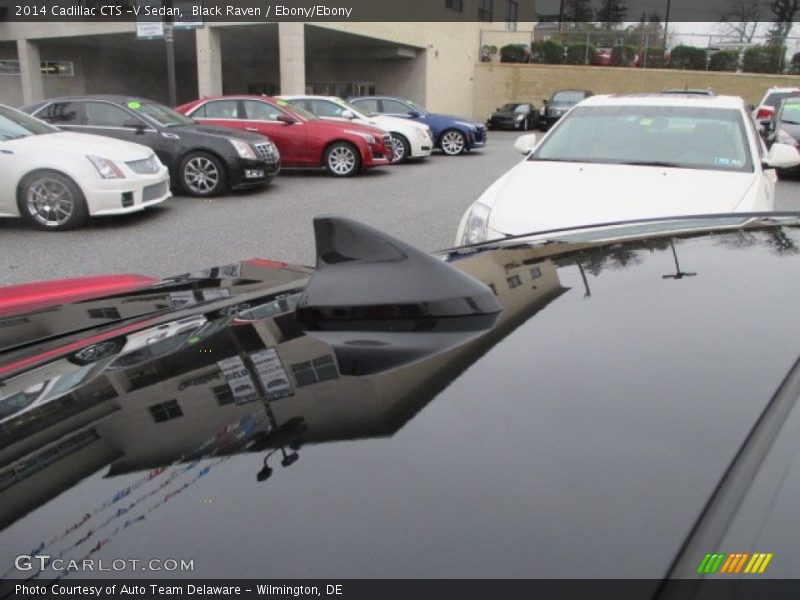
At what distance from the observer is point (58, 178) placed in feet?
24.7

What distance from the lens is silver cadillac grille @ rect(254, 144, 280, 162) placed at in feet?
A: 34.2

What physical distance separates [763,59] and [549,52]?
10.7 meters

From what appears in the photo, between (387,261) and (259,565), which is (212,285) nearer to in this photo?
(387,261)

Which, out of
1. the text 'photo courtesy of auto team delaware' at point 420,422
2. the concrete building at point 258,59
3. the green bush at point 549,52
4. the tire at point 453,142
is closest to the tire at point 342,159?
the tire at point 453,142

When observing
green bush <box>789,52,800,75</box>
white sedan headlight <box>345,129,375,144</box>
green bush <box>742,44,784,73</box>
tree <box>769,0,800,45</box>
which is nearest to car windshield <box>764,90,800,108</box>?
white sedan headlight <box>345,129,375,144</box>

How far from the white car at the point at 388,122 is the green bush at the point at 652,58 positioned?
24.9m

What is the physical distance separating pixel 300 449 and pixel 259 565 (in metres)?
0.24

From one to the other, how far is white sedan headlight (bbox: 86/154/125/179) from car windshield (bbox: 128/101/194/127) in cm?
263

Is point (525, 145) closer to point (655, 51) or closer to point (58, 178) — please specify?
point (58, 178)

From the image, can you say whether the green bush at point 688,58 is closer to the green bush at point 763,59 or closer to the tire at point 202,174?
the green bush at point 763,59

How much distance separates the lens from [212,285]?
258 cm

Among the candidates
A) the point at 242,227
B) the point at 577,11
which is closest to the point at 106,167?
the point at 242,227

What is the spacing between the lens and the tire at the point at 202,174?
10.1 m
